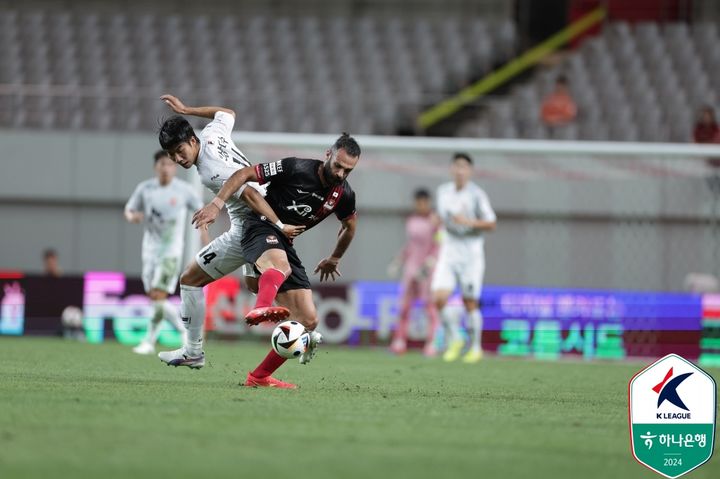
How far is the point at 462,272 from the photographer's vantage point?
13148mm

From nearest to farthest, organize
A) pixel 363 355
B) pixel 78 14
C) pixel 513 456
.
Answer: pixel 513 456 → pixel 363 355 → pixel 78 14

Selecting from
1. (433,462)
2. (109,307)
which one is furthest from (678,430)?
(109,307)

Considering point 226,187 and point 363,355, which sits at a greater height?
point 226,187

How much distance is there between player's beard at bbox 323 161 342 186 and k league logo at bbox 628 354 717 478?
2806mm

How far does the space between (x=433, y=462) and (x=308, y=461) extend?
19.0 inches

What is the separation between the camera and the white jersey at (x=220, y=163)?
25.1 feet

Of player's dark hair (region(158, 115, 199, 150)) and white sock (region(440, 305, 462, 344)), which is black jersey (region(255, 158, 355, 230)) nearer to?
player's dark hair (region(158, 115, 199, 150))

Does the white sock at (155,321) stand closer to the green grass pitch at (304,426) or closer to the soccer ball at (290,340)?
the green grass pitch at (304,426)

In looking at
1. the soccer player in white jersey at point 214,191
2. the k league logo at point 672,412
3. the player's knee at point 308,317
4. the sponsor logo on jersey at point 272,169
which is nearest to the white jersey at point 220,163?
the soccer player in white jersey at point 214,191

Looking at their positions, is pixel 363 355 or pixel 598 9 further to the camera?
pixel 598 9

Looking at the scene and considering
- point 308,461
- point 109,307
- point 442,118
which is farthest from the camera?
point 442,118

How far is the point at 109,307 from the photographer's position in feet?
51.2

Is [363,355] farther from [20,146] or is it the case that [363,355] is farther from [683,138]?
[20,146]

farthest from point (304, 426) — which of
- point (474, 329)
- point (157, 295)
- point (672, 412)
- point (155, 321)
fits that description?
point (474, 329)
